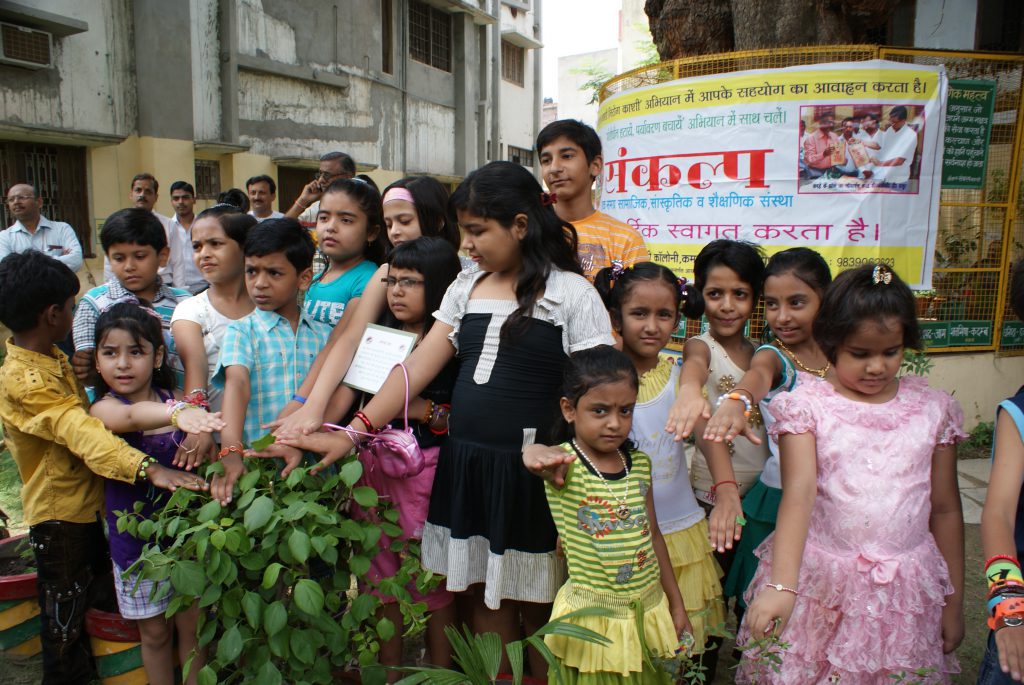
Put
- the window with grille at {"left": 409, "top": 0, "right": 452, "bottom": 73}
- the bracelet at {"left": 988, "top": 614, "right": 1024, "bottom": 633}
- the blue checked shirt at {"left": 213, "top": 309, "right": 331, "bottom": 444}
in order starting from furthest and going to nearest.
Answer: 1. the window with grille at {"left": 409, "top": 0, "right": 452, "bottom": 73}
2. the blue checked shirt at {"left": 213, "top": 309, "right": 331, "bottom": 444}
3. the bracelet at {"left": 988, "top": 614, "right": 1024, "bottom": 633}

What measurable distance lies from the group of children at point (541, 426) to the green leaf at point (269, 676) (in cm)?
46

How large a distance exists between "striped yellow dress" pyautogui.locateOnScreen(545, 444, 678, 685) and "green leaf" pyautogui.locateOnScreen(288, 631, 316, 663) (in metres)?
0.62

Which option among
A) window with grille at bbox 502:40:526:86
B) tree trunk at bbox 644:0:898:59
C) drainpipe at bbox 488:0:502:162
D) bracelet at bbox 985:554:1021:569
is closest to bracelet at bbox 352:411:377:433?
bracelet at bbox 985:554:1021:569

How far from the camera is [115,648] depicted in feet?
7.82

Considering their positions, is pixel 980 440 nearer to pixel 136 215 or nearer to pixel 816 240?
pixel 816 240

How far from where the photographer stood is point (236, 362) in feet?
7.17

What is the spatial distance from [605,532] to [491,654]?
418mm

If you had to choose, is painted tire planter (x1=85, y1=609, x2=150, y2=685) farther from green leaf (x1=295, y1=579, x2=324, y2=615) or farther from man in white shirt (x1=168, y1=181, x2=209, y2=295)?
man in white shirt (x1=168, y1=181, x2=209, y2=295)

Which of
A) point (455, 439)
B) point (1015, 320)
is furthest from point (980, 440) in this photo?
point (455, 439)

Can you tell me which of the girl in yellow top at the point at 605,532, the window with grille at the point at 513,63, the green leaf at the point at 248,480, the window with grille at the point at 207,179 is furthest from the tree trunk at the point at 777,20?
the window with grille at the point at 513,63

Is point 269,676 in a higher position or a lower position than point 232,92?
lower

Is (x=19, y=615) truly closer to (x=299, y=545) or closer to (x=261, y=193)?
(x=299, y=545)

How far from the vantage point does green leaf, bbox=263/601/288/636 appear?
1.64 m

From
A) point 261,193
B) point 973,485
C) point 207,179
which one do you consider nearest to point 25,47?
point 207,179
